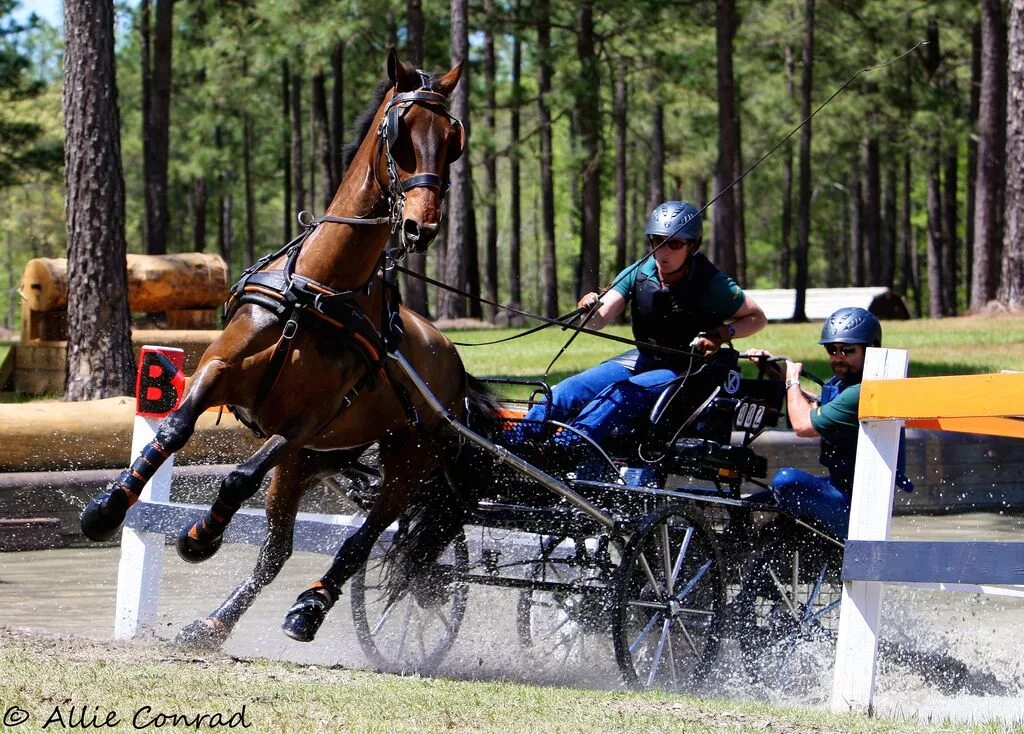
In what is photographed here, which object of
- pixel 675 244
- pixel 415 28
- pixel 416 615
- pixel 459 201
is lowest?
pixel 416 615

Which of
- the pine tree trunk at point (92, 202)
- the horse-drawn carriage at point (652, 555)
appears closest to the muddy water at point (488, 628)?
the horse-drawn carriage at point (652, 555)

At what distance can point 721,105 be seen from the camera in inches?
875

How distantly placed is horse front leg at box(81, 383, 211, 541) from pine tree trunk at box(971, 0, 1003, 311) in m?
18.6

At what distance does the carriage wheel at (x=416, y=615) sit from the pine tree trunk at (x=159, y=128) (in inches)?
695

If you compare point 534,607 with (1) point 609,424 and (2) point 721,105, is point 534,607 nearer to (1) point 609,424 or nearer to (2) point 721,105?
(1) point 609,424

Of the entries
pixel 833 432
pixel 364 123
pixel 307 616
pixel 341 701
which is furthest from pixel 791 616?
pixel 364 123

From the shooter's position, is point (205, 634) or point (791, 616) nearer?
point (205, 634)

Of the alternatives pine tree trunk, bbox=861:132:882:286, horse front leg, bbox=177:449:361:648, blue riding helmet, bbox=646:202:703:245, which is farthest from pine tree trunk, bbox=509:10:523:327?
horse front leg, bbox=177:449:361:648

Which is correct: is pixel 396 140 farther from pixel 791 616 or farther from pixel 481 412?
pixel 791 616

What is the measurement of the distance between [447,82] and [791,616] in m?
2.85

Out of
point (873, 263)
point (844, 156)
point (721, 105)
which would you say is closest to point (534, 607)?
point (721, 105)

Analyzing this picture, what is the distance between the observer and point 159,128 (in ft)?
76.6

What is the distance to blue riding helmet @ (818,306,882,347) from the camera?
6.33m

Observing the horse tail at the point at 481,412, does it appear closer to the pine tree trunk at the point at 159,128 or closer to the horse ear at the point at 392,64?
the horse ear at the point at 392,64
